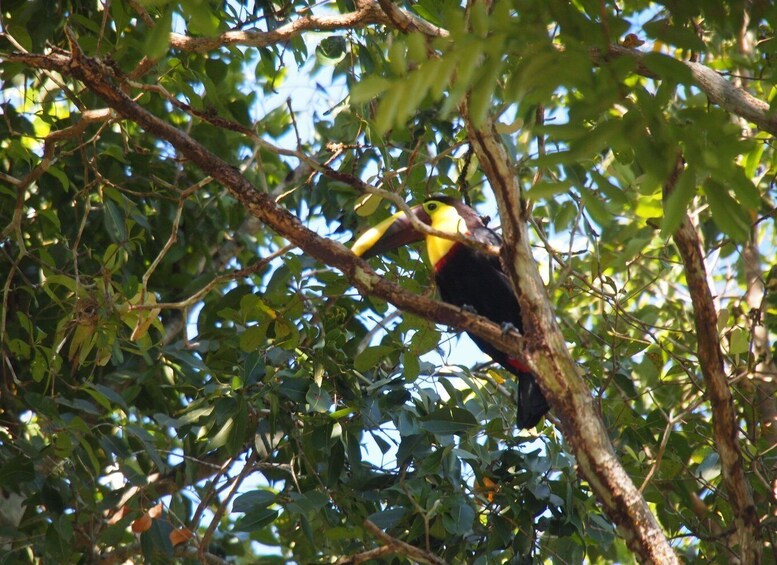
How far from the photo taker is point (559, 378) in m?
2.36

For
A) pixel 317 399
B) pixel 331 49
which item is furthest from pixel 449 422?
pixel 331 49

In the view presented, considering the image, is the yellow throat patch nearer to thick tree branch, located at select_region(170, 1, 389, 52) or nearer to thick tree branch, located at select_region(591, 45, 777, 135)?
thick tree branch, located at select_region(170, 1, 389, 52)

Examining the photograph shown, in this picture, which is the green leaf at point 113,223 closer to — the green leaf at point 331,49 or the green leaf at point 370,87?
the green leaf at point 331,49

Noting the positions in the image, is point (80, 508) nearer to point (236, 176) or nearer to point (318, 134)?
point (236, 176)

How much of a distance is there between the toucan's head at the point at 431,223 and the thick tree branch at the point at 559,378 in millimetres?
938

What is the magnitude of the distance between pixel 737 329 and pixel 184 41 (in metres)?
2.13

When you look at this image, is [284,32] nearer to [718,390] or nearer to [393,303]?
[393,303]

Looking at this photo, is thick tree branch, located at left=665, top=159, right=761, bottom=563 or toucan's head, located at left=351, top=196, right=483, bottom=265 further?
toucan's head, located at left=351, top=196, right=483, bottom=265

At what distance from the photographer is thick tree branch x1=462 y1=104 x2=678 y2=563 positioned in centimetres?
227

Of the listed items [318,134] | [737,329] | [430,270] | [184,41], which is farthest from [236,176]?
[318,134]

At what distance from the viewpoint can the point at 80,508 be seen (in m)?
3.46

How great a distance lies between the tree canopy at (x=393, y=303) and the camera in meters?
1.76

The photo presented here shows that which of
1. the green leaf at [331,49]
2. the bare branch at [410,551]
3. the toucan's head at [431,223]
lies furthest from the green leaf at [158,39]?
the green leaf at [331,49]

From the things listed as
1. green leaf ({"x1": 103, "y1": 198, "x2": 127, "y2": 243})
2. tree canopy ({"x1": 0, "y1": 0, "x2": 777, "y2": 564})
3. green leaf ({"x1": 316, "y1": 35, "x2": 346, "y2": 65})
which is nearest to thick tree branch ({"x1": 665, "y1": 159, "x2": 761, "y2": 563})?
tree canopy ({"x1": 0, "y1": 0, "x2": 777, "y2": 564})
